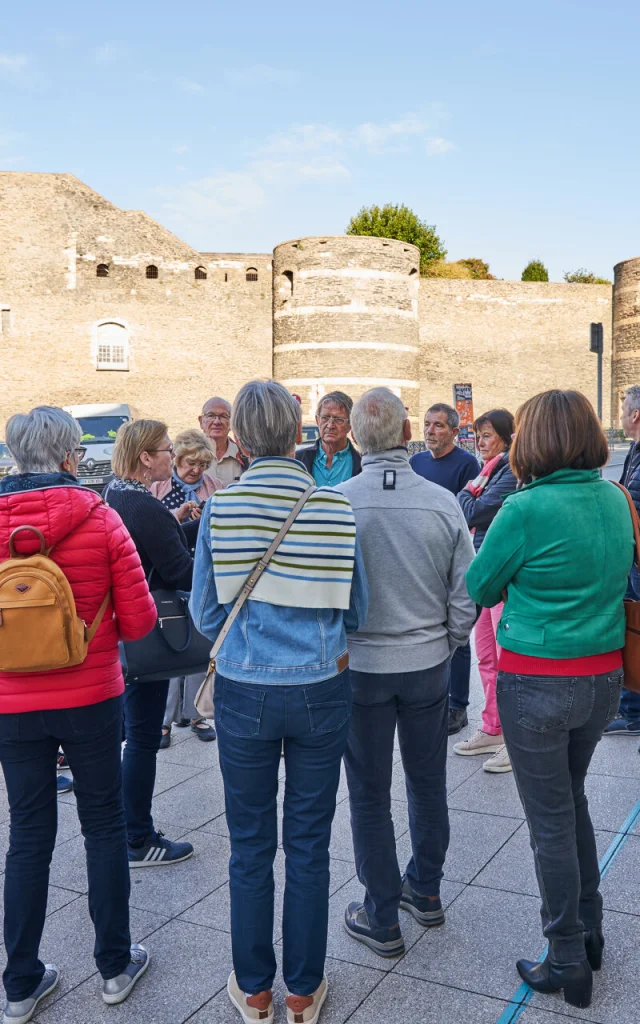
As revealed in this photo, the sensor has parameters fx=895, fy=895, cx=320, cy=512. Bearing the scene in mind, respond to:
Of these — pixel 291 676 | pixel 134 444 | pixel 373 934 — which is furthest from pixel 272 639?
pixel 134 444

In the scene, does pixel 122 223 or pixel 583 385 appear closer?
pixel 122 223

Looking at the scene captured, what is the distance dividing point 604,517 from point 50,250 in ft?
100

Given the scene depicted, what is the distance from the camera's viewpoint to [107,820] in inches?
112

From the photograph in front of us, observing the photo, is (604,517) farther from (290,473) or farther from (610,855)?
(610,855)

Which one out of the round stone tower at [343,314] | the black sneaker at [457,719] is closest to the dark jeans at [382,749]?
the black sneaker at [457,719]

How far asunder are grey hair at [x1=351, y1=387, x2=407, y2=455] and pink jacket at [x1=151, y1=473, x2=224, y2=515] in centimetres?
217

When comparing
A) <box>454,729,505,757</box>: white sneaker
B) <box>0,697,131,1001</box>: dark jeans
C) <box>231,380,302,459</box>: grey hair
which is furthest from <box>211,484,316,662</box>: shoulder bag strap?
<box>454,729,505,757</box>: white sneaker

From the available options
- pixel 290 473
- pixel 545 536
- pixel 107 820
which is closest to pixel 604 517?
pixel 545 536

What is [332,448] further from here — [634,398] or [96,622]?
[96,622]

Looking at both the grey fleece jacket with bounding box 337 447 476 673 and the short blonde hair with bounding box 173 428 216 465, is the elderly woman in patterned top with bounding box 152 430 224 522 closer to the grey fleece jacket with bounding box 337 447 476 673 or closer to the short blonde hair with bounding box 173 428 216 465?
the short blonde hair with bounding box 173 428 216 465

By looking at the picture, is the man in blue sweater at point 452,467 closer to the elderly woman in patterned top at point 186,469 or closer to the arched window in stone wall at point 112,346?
the elderly woman in patterned top at point 186,469

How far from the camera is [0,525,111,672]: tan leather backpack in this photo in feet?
8.39

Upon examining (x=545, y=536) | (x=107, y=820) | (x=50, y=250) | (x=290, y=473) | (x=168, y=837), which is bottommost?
(x=168, y=837)

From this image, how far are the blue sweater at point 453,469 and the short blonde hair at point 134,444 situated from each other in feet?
7.65
